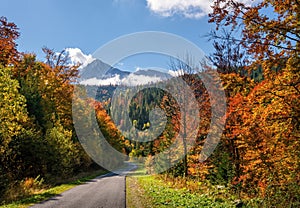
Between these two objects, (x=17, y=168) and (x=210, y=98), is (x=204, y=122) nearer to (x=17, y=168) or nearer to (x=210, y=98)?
(x=210, y=98)

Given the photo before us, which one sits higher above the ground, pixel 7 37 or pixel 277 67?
pixel 7 37

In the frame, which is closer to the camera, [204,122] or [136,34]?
[204,122]

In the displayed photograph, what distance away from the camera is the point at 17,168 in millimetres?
19094

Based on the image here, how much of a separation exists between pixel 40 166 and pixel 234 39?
1980cm

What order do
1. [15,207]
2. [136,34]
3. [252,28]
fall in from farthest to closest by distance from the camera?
[136,34], [15,207], [252,28]

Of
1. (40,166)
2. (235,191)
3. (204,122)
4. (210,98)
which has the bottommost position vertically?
(235,191)

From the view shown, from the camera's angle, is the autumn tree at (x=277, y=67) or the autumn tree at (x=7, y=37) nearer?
the autumn tree at (x=277, y=67)

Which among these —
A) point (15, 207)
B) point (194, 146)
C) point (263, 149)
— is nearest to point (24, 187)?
point (15, 207)

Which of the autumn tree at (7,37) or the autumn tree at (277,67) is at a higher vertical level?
the autumn tree at (7,37)

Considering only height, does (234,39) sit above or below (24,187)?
above

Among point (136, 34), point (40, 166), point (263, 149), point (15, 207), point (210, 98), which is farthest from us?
point (136, 34)

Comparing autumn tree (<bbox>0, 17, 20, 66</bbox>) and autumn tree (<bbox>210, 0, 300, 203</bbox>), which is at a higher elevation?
autumn tree (<bbox>0, 17, 20, 66</bbox>)

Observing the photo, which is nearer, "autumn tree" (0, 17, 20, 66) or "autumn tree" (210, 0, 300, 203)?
"autumn tree" (210, 0, 300, 203)

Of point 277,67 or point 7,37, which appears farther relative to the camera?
point 7,37
